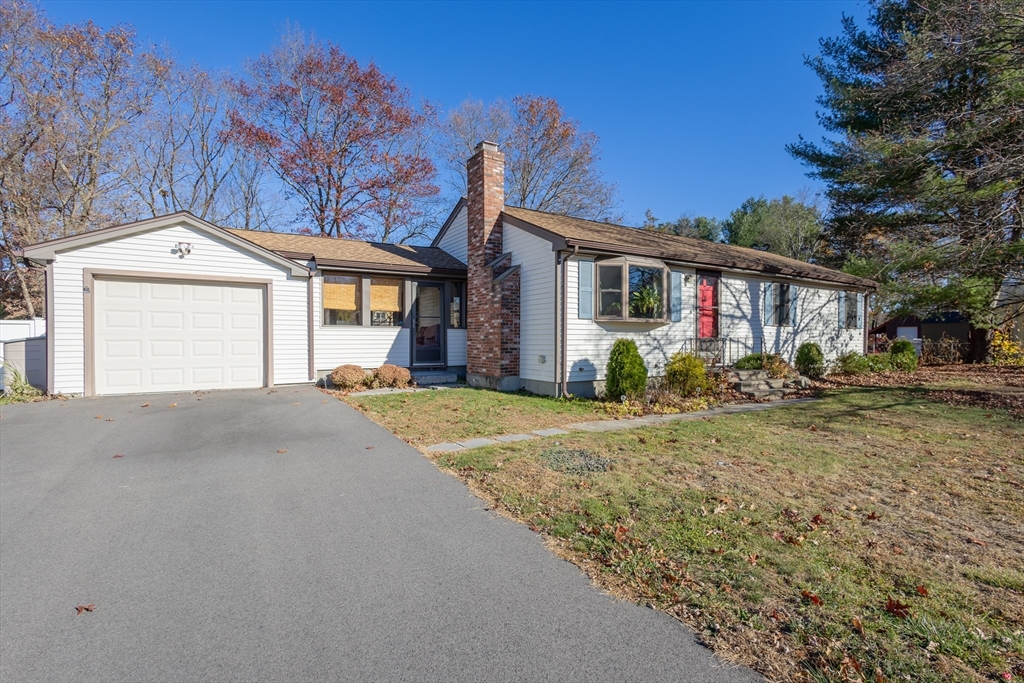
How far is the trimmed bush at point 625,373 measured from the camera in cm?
1001

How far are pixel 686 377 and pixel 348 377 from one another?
24.5 ft

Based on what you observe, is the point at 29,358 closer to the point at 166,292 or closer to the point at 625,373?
the point at 166,292

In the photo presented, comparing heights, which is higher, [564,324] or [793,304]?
[793,304]

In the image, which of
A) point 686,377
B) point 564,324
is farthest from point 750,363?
point 564,324

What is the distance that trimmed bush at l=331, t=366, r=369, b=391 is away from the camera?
11.2 metres

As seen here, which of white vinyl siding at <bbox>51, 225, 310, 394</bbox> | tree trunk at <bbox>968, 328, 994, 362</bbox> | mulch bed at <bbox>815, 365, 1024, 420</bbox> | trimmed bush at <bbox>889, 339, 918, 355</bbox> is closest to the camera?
white vinyl siding at <bbox>51, 225, 310, 394</bbox>

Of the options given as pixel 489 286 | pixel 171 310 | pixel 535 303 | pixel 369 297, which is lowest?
pixel 171 310

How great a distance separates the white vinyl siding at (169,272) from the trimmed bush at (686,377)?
8.35m

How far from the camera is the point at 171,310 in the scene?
33.9ft

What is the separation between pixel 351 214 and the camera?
23.3m

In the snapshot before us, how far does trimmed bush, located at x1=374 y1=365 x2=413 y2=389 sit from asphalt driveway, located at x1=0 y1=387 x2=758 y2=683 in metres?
5.85

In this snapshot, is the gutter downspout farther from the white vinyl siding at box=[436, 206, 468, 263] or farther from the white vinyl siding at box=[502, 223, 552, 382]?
the white vinyl siding at box=[436, 206, 468, 263]

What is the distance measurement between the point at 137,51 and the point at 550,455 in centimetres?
2477

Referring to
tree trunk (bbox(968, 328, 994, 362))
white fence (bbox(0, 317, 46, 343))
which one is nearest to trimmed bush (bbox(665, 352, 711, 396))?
tree trunk (bbox(968, 328, 994, 362))
